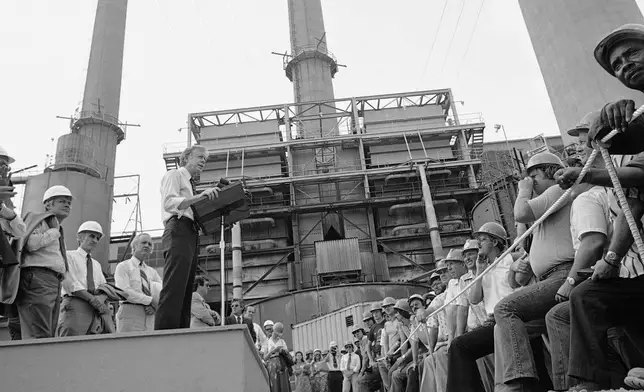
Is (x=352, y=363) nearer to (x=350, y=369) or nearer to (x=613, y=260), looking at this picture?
(x=350, y=369)


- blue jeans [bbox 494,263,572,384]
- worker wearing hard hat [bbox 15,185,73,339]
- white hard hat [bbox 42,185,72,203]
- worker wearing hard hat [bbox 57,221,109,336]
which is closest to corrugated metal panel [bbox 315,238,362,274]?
worker wearing hard hat [bbox 57,221,109,336]

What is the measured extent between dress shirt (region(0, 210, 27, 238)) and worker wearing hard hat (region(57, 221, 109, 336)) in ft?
2.01

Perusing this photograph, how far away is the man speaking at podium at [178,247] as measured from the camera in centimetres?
376

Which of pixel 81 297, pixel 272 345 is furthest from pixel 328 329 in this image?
pixel 81 297

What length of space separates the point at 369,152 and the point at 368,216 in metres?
3.89

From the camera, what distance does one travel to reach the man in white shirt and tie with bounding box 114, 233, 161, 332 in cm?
514

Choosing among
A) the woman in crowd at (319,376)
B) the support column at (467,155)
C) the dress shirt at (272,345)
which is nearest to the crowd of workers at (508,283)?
the dress shirt at (272,345)

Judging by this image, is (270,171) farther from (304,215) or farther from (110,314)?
(110,314)

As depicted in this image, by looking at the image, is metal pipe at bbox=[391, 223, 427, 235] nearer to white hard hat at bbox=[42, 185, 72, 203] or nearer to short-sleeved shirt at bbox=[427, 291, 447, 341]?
short-sleeved shirt at bbox=[427, 291, 447, 341]

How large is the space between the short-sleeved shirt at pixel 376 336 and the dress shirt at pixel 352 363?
1.00 meters

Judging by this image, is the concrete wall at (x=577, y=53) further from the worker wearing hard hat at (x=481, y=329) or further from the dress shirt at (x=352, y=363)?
the dress shirt at (x=352, y=363)

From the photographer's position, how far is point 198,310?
5.76m

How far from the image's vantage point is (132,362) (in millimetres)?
3010

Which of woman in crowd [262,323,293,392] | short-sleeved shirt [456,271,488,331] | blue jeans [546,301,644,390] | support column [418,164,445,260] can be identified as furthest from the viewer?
support column [418,164,445,260]
